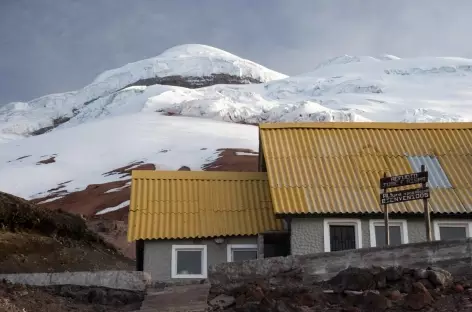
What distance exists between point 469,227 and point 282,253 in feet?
15.7

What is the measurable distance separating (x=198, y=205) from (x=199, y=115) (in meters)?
82.3

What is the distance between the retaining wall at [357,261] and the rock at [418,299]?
5.98 ft

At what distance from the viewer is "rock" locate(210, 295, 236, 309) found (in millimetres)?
9609

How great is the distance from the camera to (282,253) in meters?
16.9

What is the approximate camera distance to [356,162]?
1741 cm

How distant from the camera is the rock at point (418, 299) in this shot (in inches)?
333

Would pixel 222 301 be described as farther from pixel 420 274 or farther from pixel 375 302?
pixel 420 274

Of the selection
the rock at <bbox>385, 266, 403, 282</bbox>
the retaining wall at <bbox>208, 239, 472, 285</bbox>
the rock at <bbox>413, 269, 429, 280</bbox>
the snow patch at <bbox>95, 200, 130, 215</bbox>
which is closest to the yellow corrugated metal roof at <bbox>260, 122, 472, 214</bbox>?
the retaining wall at <bbox>208, 239, 472, 285</bbox>

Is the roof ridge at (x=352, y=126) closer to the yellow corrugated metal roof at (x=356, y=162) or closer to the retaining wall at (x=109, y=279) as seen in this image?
the yellow corrugated metal roof at (x=356, y=162)

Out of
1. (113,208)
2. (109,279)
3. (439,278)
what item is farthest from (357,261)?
(113,208)

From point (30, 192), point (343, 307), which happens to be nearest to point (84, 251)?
point (343, 307)

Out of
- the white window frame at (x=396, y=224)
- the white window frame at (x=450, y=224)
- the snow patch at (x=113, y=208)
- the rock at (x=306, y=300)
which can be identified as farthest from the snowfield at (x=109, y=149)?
the rock at (x=306, y=300)

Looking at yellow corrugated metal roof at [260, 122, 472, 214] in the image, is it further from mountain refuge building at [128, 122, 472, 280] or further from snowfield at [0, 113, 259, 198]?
snowfield at [0, 113, 259, 198]

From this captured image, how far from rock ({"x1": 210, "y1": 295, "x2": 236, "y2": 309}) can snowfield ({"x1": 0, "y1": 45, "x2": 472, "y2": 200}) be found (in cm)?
4612
